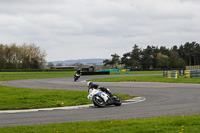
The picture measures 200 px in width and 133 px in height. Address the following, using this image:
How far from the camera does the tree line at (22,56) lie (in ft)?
427

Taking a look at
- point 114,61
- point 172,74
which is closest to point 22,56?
point 114,61

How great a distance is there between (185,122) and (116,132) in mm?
2386

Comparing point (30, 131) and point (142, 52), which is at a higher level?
point (142, 52)

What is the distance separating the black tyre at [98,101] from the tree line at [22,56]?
119 metres

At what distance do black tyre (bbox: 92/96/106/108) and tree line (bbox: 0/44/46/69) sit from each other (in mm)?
119458

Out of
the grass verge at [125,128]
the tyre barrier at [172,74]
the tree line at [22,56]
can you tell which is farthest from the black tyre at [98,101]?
the tree line at [22,56]

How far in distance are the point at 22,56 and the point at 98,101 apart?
123218mm

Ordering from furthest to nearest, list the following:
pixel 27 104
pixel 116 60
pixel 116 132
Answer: pixel 116 60 → pixel 27 104 → pixel 116 132

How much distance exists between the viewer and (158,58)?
141 m

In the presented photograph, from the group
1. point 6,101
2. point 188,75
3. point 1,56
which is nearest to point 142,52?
point 1,56

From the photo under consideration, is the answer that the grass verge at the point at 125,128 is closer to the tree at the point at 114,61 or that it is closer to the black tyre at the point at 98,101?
the black tyre at the point at 98,101

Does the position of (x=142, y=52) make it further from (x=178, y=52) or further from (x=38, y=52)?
(x=38, y=52)

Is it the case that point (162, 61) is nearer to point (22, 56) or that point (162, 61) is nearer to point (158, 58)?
point (158, 58)

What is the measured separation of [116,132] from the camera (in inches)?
298
